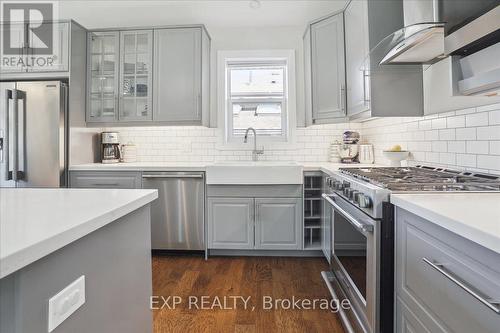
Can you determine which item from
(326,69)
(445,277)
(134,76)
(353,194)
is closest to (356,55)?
(326,69)

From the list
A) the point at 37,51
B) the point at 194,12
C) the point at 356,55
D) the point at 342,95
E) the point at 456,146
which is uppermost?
the point at 194,12

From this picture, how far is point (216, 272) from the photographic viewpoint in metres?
2.51

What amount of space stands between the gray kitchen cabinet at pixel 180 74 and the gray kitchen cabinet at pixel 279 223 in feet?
3.92

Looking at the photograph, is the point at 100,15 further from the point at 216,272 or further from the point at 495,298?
the point at 495,298

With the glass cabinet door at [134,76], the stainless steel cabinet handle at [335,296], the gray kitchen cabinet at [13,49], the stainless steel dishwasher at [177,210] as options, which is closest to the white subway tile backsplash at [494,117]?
the stainless steel cabinet handle at [335,296]

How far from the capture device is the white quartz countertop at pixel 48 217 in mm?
554

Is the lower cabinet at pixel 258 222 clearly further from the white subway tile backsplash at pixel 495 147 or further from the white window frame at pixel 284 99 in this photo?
the white subway tile backsplash at pixel 495 147


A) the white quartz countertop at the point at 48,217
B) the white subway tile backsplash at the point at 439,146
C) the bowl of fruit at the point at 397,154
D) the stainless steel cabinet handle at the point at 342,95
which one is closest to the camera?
the white quartz countertop at the point at 48,217

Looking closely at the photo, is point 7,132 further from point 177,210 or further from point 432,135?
point 432,135

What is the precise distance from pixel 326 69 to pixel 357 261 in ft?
6.49

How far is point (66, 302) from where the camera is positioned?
707 millimetres

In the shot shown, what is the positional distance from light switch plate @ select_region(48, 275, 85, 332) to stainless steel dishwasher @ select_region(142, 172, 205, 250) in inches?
80.2

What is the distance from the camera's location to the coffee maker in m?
3.28

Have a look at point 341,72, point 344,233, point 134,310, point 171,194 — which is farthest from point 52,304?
point 341,72
